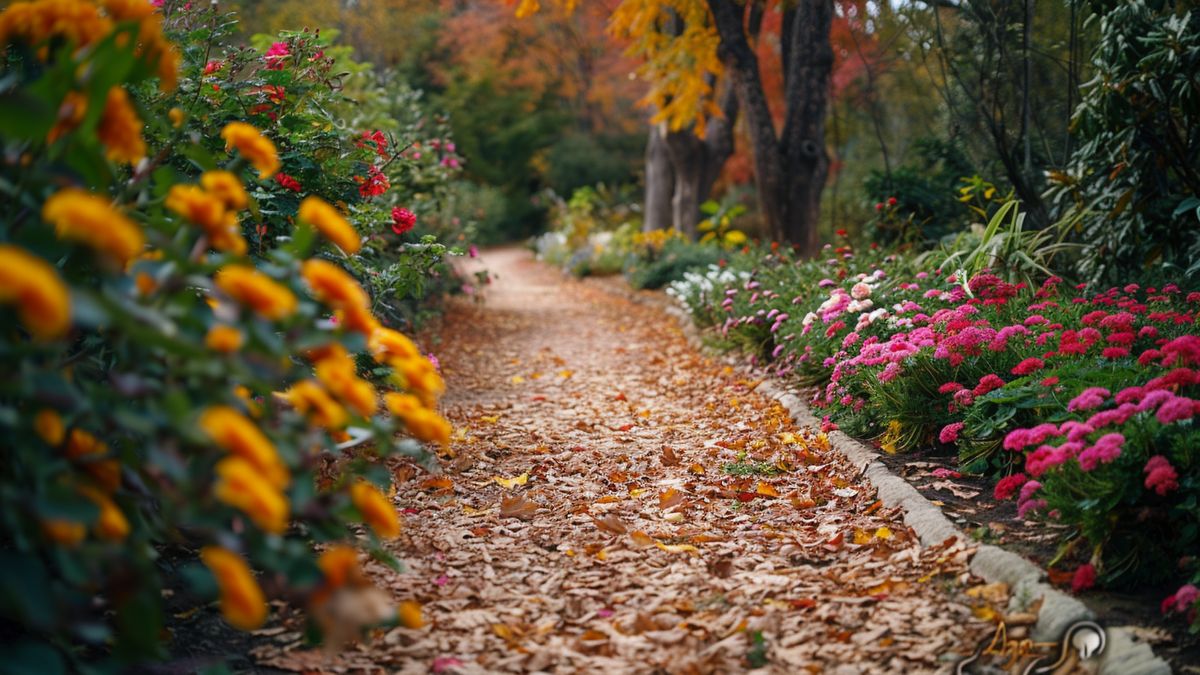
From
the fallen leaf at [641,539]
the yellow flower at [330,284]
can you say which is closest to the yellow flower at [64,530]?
the yellow flower at [330,284]

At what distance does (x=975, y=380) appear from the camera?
373cm

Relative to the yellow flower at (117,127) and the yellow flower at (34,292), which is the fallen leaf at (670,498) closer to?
the yellow flower at (117,127)

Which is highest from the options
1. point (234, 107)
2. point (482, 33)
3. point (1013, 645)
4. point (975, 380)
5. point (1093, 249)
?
point (482, 33)

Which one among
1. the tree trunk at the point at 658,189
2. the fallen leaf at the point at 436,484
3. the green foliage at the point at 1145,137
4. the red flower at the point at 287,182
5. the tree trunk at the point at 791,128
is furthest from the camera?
the tree trunk at the point at 658,189

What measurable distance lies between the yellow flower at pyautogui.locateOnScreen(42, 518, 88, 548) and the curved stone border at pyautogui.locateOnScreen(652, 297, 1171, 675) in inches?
92.1

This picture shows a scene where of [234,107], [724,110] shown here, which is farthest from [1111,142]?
[724,110]

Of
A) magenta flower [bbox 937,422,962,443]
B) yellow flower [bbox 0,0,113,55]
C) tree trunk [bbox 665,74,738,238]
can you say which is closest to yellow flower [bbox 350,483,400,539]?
yellow flower [bbox 0,0,113,55]

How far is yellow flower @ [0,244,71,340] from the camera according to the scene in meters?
1.35

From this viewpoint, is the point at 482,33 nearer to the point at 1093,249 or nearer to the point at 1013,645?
the point at 1093,249

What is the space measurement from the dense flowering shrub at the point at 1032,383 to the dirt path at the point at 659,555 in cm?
38

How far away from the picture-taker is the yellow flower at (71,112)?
179 centimetres

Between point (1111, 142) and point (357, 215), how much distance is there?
444 cm

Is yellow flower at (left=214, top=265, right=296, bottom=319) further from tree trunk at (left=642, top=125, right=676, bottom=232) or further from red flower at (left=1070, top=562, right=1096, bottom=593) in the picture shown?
tree trunk at (left=642, top=125, right=676, bottom=232)

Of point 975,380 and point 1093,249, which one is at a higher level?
point 1093,249
